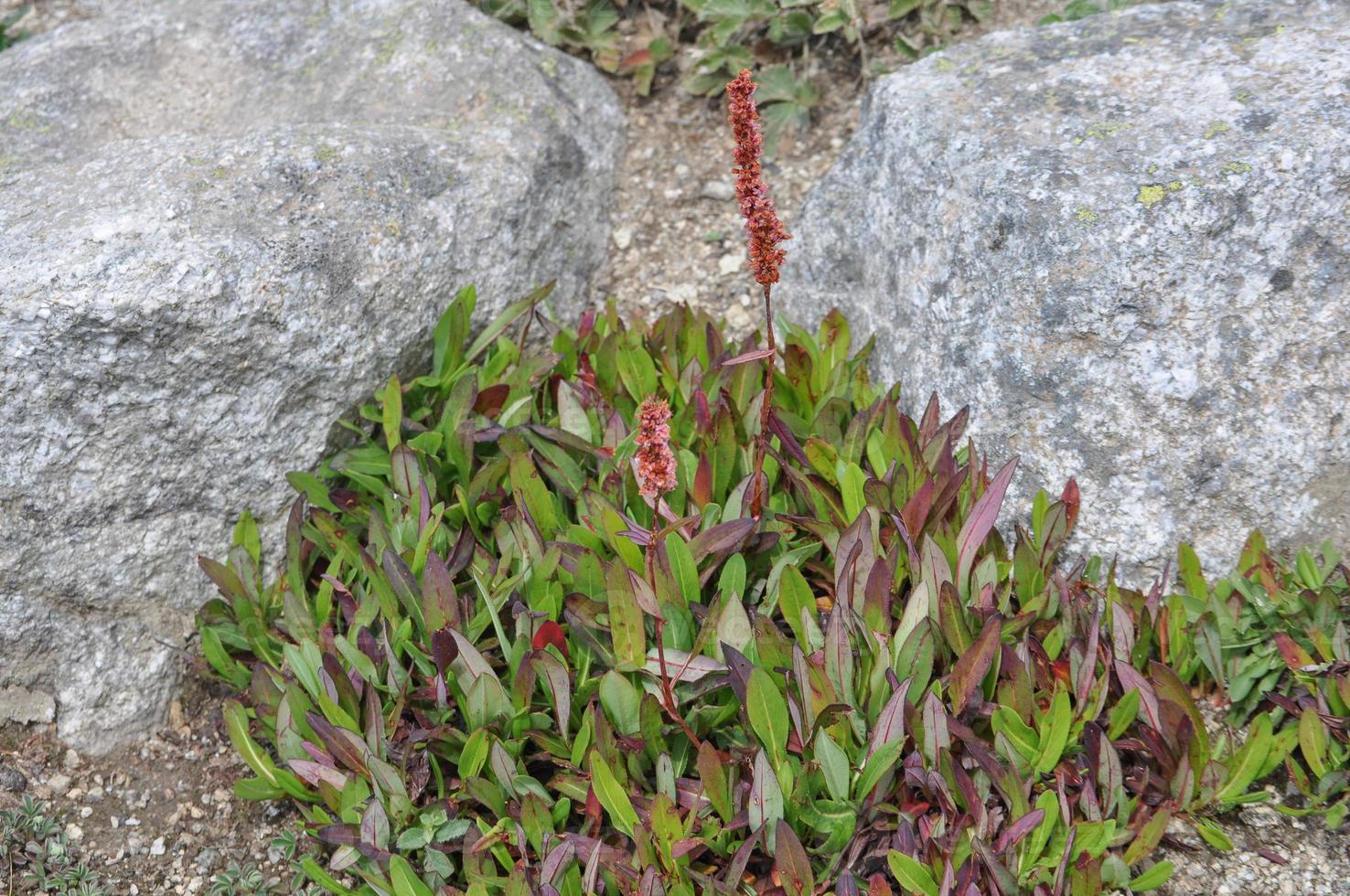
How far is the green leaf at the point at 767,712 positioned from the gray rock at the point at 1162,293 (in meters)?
1.09

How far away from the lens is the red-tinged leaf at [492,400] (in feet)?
11.3

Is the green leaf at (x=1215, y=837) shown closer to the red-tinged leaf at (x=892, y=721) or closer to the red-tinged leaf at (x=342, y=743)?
the red-tinged leaf at (x=892, y=721)

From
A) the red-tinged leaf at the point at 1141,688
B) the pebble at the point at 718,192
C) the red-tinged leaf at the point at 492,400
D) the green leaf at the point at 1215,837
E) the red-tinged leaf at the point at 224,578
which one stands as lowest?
the green leaf at the point at 1215,837

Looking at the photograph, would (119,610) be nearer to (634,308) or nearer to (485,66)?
(634,308)

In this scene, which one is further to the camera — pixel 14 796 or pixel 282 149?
pixel 282 149

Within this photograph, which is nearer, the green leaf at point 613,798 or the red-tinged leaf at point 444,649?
the green leaf at point 613,798

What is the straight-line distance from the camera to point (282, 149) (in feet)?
11.8

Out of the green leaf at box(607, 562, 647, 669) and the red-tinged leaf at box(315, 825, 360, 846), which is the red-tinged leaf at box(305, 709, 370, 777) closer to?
the red-tinged leaf at box(315, 825, 360, 846)

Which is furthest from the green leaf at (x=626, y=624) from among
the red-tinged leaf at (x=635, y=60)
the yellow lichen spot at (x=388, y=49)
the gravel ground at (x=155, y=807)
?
the red-tinged leaf at (x=635, y=60)

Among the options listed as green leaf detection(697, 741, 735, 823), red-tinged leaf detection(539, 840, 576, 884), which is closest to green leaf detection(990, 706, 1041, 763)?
green leaf detection(697, 741, 735, 823)

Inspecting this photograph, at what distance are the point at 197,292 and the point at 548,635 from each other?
54.9 inches

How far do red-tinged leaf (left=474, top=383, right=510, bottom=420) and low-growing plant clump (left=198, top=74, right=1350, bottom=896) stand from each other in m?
0.09

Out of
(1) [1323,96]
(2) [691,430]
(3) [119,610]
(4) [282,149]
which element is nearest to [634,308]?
(2) [691,430]

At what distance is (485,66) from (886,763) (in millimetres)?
3044
